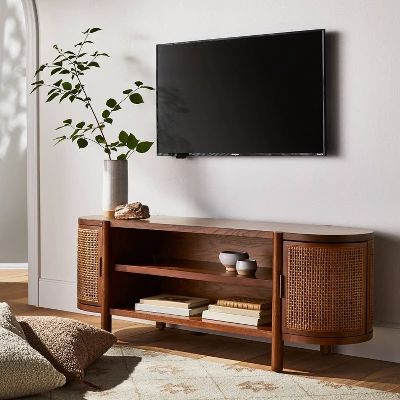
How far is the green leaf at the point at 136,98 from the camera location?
15.6 feet

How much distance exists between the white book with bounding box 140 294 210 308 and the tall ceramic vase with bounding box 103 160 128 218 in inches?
19.7

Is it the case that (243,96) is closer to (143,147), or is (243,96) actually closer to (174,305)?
(143,147)

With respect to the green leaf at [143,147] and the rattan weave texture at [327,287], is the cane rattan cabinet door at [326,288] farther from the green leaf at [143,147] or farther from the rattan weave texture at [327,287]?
the green leaf at [143,147]

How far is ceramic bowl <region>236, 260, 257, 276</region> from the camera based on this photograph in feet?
13.3

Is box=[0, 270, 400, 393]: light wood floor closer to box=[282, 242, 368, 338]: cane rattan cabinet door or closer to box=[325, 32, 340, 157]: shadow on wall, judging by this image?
box=[282, 242, 368, 338]: cane rattan cabinet door

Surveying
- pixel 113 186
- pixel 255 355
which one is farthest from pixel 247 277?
pixel 113 186

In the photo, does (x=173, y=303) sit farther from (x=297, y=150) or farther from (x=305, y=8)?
(x=305, y=8)

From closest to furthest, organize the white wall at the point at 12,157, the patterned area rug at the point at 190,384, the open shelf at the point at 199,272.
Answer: the patterned area rug at the point at 190,384, the open shelf at the point at 199,272, the white wall at the point at 12,157

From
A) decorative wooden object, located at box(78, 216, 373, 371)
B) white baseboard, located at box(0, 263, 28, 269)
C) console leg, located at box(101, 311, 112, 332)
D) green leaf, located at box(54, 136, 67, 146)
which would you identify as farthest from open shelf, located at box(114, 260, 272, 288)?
white baseboard, located at box(0, 263, 28, 269)

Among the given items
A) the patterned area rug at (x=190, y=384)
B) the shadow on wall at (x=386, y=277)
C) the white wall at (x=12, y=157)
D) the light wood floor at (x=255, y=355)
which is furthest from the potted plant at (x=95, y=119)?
the white wall at (x=12, y=157)

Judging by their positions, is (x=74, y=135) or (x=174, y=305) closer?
(x=174, y=305)

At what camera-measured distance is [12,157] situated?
697 cm

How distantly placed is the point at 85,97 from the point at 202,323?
169 cm

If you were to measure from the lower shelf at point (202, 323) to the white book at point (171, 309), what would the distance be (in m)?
0.02
